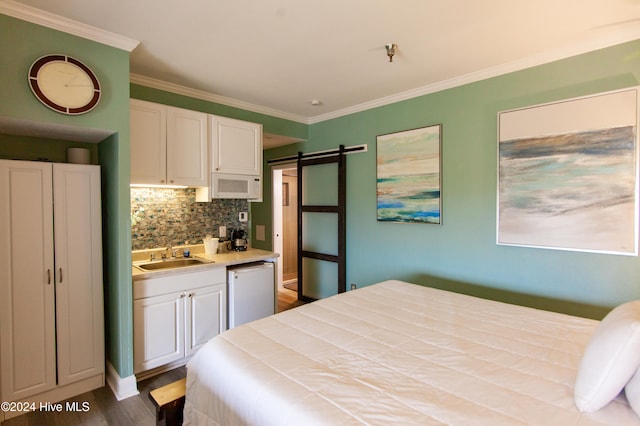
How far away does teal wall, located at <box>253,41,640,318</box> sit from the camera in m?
2.32

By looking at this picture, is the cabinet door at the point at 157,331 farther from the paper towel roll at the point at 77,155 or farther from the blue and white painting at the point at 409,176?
the blue and white painting at the point at 409,176

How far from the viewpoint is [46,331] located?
7.14 feet

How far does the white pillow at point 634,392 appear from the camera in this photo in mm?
1014

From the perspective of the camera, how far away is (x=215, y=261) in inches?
118

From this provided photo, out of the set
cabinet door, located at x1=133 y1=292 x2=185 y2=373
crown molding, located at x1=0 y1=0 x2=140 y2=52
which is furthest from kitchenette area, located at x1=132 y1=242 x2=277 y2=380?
crown molding, located at x1=0 y1=0 x2=140 y2=52

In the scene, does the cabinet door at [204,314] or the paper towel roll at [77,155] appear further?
the cabinet door at [204,314]

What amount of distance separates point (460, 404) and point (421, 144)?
2.65m

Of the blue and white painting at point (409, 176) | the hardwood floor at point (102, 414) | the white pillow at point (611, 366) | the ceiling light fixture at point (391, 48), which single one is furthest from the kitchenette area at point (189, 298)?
the white pillow at point (611, 366)

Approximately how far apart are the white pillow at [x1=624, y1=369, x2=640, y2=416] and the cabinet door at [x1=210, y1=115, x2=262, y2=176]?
10.4 feet

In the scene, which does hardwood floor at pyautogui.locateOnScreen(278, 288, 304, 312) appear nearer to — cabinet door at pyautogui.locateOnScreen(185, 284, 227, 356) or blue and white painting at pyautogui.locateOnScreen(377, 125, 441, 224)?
cabinet door at pyautogui.locateOnScreen(185, 284, 227, 356)

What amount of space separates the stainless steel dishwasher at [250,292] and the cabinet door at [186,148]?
986 mm

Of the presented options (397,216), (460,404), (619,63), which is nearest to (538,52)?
(619,63)

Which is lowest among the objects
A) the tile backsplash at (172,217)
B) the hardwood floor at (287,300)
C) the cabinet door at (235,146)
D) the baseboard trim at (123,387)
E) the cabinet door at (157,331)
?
the hardwood floor at (287,300)

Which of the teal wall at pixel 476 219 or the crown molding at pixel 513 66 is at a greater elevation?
the crown molding at pixel 513 66
